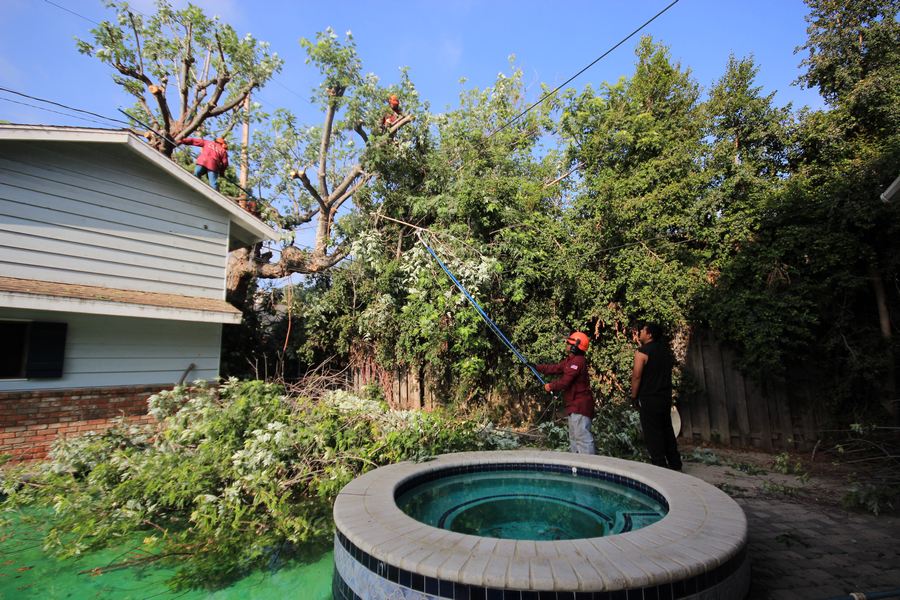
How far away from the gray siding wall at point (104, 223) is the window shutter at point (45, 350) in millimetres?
758

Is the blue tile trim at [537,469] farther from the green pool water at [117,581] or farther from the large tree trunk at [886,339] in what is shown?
the large tree trunk at [886,339]

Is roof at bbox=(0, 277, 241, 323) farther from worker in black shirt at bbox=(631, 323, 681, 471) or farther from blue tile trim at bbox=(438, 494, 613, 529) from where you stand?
worker in black shirt at bbox=(631, 323, 681, 471)

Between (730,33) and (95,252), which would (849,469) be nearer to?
(730,33)

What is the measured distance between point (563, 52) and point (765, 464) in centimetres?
867

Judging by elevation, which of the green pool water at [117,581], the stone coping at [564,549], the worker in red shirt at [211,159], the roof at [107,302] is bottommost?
the green pool water at [117,581]

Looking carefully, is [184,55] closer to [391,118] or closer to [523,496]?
[391,118]

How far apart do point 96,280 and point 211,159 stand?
4.35 meters

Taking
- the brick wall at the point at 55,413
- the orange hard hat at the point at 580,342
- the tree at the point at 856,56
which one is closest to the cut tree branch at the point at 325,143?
the brick wall at the point at 55,413

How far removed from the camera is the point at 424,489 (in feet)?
13.7

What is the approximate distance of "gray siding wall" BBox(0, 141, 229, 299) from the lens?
620 centimetres

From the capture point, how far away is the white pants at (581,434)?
5433 millimetres

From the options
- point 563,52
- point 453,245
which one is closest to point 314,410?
point 453,245

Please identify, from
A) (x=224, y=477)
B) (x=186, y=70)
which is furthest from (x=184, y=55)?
(x=224, y=477)

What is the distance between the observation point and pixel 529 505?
4.02 meters
